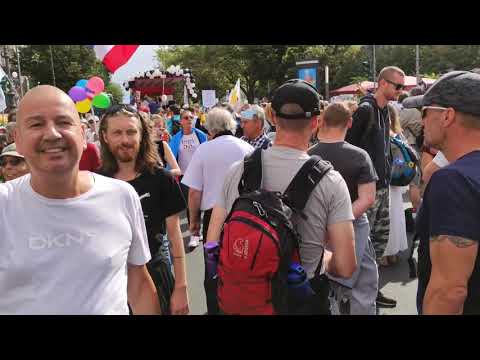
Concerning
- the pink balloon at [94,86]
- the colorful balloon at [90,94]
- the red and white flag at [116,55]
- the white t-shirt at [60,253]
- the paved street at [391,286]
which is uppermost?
the red and white flag at [116,55]

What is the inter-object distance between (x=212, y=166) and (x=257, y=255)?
2.27 metres

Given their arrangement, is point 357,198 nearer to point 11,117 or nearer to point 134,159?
point 134,159

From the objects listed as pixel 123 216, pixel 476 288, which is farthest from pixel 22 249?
pixel 476 288

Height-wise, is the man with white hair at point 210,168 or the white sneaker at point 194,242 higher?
the man with white hair at point 210,168

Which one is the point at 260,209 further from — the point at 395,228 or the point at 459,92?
the point at 395,228

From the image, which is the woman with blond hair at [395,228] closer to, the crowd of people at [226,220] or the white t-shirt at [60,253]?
the crowd of people at [226,220]

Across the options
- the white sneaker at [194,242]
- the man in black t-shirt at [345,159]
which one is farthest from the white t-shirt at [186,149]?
the man in black t-shirt at [345,159]

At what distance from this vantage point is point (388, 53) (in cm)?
5716

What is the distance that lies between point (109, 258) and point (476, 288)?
1.38 metres

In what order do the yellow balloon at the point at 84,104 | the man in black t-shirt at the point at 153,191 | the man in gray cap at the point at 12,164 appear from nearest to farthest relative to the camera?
the man in black t-shirt at the point at 153,191 → the man in gray cap at the point at 12,164 → the yellow balloon at the point at 84,104

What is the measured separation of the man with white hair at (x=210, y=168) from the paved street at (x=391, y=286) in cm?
76

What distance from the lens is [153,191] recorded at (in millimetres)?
2668

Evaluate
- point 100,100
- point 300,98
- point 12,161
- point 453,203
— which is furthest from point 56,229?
point 100,100

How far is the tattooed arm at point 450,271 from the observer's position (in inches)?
61.4
